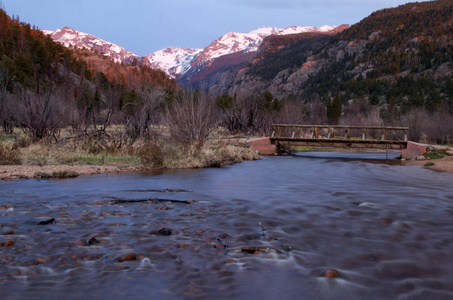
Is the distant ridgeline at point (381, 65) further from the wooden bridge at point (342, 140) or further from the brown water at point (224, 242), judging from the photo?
the brown water at point (224, 242)

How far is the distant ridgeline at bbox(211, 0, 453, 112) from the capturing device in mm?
73875

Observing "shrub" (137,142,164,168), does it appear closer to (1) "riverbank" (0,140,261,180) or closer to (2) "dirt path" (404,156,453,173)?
(1) "riverbank" (0,140,261,180)

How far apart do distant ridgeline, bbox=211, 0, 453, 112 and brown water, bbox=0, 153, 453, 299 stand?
4280 cm

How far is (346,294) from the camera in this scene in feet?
12.9

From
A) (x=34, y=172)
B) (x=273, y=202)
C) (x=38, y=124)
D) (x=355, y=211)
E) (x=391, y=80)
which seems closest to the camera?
(x=355, y=211)

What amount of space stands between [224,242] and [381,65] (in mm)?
102244

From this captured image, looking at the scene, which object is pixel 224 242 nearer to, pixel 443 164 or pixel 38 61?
pixel 443 164

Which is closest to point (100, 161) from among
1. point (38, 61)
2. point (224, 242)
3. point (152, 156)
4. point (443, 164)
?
point (152, 156)

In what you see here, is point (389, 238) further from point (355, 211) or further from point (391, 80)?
point (391, 80)

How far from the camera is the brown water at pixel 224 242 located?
13.2ft

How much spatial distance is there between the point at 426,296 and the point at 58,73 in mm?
77098

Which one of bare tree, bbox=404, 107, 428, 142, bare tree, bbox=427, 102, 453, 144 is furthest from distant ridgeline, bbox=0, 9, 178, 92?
bare tree, bbox=427, 102, 453, 144

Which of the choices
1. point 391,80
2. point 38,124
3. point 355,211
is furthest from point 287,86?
point 355,211

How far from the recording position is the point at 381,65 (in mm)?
97625
